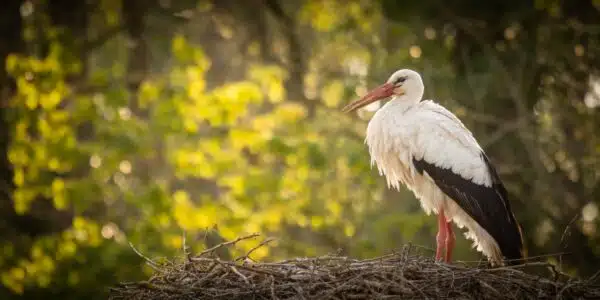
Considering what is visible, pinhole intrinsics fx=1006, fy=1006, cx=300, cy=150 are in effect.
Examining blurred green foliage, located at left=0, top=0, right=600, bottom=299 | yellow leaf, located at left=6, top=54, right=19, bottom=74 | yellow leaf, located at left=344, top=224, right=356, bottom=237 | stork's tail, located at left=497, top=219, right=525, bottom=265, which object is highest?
yellow leaf, located at left=6, top=54, right=19, bottom=74

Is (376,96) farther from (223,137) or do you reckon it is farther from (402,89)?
(223,137)

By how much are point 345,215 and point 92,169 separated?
4.39m

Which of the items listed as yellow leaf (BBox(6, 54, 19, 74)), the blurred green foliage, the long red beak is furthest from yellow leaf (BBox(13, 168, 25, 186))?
the long red beak

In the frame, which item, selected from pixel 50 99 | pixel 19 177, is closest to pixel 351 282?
pixel 19 177

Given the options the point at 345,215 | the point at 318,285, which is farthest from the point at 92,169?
the point at 318,285

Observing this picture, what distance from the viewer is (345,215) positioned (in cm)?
1747

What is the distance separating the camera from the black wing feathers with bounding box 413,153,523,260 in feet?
26.0

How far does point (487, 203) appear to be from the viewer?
8.12 meters

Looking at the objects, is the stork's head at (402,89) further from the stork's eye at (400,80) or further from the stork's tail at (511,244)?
the stork's tail at (511,244)

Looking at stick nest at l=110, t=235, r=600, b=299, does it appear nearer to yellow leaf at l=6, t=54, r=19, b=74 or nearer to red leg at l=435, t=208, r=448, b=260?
red leg at l=435, t=208, r=448, b=260

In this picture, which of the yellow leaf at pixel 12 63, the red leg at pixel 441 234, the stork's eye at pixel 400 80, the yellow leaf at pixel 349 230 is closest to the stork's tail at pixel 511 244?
the red leg at pixel 441 234

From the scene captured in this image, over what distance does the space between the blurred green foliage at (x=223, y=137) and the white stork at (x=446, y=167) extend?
185 inches

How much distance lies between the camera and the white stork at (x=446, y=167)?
808cm

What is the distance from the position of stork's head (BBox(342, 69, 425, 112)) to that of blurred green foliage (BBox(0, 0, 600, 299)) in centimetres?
456
